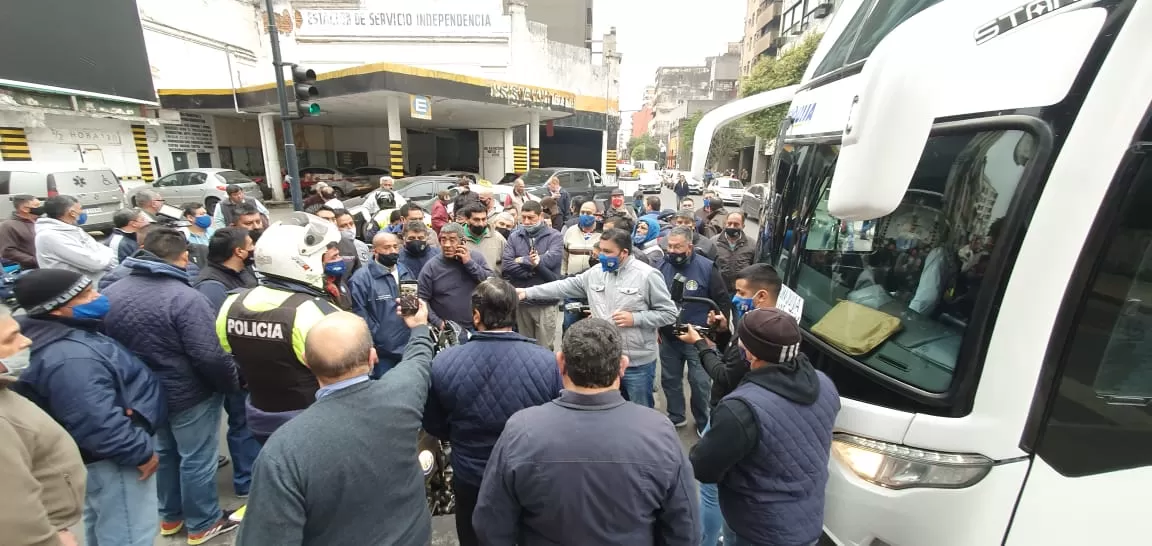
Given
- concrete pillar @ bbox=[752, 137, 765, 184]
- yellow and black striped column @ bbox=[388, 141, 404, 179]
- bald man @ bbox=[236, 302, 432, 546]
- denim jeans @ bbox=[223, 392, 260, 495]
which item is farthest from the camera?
concrete pillar @ bbox=[752, 137, 765, 184]

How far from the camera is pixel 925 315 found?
2.20 m

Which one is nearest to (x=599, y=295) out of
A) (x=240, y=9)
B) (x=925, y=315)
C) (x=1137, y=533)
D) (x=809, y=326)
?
(x=809, y=326)

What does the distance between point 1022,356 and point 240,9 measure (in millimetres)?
28911

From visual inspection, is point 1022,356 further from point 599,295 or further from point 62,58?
point 62,58

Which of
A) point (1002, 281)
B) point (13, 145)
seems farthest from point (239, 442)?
point (13, 145)

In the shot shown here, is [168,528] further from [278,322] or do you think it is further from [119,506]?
[278,322]

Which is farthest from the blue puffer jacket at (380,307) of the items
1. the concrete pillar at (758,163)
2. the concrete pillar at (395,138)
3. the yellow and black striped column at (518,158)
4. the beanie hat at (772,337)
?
the concrete pillar at (758,163)

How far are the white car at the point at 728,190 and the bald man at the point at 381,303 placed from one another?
861 inches

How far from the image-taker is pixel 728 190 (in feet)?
83.5

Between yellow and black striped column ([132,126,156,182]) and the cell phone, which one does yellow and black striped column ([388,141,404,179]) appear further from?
the cell phone

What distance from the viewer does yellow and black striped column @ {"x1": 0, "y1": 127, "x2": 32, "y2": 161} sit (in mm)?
13609

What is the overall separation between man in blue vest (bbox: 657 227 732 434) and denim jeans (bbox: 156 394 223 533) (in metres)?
3.23

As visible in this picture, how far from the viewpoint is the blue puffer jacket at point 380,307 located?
11.5ft

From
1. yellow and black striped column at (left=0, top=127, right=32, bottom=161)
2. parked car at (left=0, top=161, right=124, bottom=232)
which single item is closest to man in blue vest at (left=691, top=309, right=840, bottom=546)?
parked car at (left=0, top=161, right=124, bottom=232)
